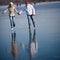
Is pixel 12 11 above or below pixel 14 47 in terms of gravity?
above

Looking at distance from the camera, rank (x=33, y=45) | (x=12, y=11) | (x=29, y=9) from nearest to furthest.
A: (x=33, y=45), (x=12, y=11), (x=29, y=9)

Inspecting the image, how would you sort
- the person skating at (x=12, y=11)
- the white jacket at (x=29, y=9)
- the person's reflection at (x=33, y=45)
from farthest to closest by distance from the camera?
the white jacket at (x=29, y=9) → the person skating at (x=12, y=11) → the person's reflection at (x=33, y=45)

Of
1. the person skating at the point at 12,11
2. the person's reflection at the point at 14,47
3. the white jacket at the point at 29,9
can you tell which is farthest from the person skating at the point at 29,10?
the person's reflection at the point at 14,47

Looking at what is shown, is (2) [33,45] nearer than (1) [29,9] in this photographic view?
Yes

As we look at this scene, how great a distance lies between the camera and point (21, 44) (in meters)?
5.36

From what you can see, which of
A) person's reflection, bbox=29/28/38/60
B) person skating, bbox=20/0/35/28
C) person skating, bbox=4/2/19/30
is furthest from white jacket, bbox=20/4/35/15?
person's reflection, bbox=29/28/38/60

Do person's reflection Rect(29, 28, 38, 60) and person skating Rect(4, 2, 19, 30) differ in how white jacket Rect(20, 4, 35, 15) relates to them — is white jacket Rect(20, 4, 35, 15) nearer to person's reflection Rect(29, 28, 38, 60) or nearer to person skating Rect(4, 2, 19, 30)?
person skating Rect(4, 2, 19, 30)

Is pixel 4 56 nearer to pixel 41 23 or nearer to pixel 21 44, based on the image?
pixel 21 44

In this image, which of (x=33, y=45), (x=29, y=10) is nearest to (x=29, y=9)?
(x=29, y=10)

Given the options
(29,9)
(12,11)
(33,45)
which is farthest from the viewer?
(29,9)

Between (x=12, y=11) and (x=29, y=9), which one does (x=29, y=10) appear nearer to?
(x=29, y=9)

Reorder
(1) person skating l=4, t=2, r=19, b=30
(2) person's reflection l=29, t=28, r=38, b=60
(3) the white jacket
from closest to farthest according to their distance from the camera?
1. (2) person's reflection l=29, t=28, r=38, b=60
2. (1) person skating l=4, t=2, r=19, b=30
3. (3) the white jacket

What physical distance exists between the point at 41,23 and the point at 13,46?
3.01 feet

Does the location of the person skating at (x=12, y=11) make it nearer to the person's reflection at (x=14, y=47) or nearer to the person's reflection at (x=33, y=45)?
the person's reflection at (x=14, y=47)
